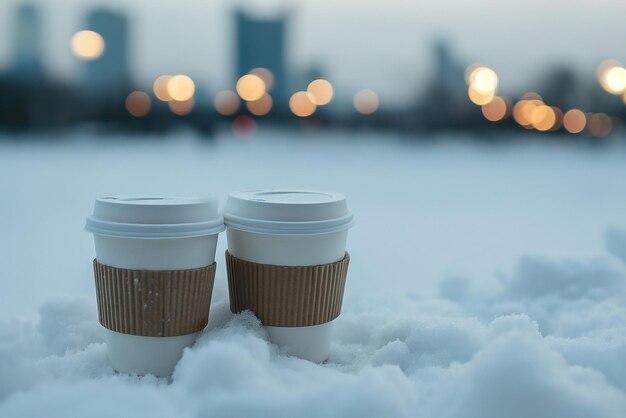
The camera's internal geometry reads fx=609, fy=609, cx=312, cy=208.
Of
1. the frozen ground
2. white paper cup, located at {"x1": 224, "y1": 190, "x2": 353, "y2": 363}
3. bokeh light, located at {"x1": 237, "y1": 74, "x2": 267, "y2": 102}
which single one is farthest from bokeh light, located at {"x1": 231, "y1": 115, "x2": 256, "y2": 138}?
white paper cup, located at {"x1": 224, "y1": 190, "x2": 353, "y2": 363}

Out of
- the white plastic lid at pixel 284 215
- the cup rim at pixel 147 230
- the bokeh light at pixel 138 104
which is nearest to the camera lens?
the cup rim at pixel 147 230

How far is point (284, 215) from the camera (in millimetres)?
1893

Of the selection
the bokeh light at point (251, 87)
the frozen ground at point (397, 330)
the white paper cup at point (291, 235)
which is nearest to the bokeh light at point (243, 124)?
the bokeh light at point (251, 87)

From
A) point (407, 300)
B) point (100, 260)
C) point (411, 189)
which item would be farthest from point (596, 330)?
point (411, 189)

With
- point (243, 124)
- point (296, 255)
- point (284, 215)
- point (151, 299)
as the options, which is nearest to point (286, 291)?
point (296, 255)

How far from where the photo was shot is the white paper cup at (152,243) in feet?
5.82

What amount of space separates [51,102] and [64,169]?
19.5 feet

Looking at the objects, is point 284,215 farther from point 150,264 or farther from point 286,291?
point 150,264

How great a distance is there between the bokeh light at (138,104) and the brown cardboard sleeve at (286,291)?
502 inches

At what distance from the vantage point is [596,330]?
7.31 feet

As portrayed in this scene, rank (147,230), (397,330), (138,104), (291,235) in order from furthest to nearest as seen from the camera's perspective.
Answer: (138,104), (397,330), (291,235), (147,230)

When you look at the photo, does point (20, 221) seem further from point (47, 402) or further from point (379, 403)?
point (379, 403)

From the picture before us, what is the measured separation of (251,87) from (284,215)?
534 inches

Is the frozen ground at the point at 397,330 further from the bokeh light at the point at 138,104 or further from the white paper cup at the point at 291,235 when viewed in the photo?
the bokeh light at the point at 138,104
